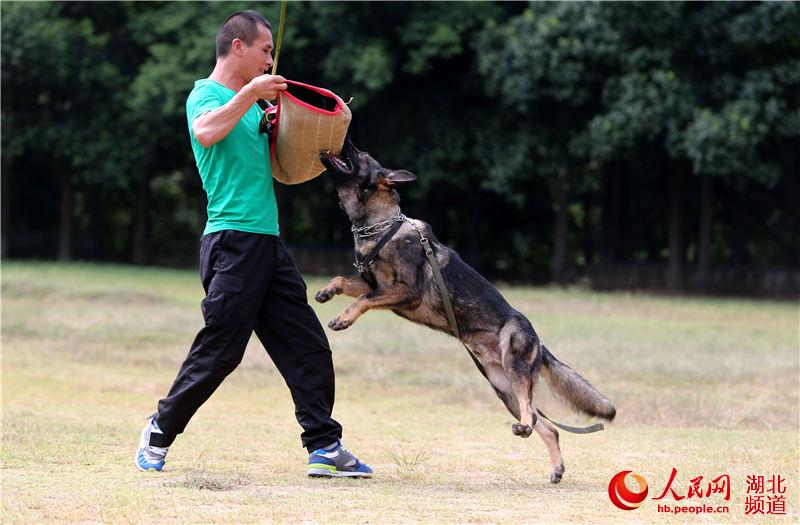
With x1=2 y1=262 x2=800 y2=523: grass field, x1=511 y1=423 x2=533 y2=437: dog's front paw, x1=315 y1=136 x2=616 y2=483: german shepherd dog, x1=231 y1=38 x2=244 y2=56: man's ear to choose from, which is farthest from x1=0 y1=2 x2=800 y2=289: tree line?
x1=231 y1=38 x2=244 y2=56: man's ear

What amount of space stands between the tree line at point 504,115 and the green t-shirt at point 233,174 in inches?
762

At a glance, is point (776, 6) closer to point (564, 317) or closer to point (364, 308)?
point (564, 317)

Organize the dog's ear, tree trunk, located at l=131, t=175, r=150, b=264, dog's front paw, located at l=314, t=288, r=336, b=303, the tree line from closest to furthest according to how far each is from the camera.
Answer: dog's front paw, located at l=314, t=288, r=336, b=303
the dog's ear
the tree line
tree trunk, located at l=131, t=175, r=150, b=264

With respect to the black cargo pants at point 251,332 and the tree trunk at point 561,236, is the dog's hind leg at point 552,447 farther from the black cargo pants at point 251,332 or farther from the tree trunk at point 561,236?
the tree trunk at point 561,236

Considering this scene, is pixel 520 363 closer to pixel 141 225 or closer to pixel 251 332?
pixel 251 332

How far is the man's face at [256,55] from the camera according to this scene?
6.20 meters

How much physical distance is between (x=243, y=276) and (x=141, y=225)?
31441 millimetres

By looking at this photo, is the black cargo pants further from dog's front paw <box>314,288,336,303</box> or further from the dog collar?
the dog collar

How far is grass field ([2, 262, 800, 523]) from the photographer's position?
5648mm

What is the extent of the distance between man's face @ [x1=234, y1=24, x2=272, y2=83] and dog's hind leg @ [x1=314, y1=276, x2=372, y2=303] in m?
1.29

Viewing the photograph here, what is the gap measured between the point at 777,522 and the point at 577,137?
2262 centimetres

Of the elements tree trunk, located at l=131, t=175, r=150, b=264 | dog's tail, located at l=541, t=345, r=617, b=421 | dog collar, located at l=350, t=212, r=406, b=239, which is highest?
dog collar, located at l=350, t=212, r=406, b=239

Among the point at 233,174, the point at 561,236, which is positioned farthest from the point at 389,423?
the point at 561,236

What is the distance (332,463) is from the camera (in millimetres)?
6387
